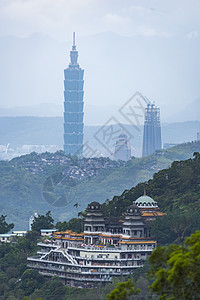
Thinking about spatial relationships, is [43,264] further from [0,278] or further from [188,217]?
[188,217]

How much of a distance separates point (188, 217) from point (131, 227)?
16.6ft

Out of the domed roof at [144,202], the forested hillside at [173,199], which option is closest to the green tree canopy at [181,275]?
the forested hillside at [173,199]

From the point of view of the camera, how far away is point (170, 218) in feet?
306

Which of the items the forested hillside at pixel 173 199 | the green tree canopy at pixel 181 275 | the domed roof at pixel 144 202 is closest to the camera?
the green tree canopy at pixel 181 275

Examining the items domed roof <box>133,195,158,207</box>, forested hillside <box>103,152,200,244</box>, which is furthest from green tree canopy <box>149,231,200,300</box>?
domed roof <box>133,195,158,207</box>

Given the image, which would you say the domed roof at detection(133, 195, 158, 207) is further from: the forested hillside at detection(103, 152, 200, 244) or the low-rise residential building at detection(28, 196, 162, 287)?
the low-rise residential building at detection(28, 196, 162, 287)

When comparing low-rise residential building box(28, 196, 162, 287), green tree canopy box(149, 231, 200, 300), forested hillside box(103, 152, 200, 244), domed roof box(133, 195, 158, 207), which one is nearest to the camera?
green tree canopy box(149, 231, 200, 300)

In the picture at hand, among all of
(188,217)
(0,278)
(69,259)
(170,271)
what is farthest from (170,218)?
(170,271)

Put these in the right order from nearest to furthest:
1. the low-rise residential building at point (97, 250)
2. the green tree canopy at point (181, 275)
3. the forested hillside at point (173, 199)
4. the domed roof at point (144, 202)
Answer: the green tree canopy at point (181, 275)
the low-rise residential building at point (97, 250)
the forested hillside at point (173, 199)
the domed roof at point (144, 202)

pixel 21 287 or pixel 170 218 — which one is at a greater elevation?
pixel 170 218

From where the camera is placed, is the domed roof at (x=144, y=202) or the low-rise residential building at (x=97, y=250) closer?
the low-rise residential building at (x=97, y=250)

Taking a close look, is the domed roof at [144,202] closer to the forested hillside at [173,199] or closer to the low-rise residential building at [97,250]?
the forested hillside at [173,199]

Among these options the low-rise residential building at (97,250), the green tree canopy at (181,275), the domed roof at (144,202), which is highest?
the domed roof at (144,202)

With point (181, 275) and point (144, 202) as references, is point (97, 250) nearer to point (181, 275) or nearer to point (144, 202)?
point (144, 202)
